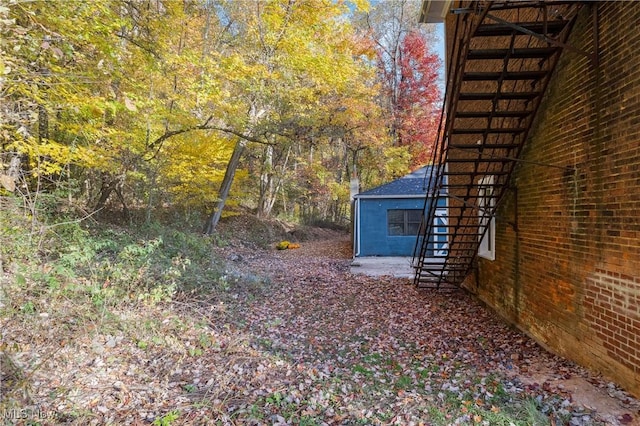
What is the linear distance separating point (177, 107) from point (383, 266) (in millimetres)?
8590

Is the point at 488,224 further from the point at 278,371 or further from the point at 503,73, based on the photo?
the point at 278,371

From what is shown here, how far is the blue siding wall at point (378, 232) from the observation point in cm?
1535

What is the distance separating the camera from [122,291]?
568 centimetres

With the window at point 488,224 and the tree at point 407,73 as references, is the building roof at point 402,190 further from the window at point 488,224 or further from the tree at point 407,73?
the tree at point 407,73

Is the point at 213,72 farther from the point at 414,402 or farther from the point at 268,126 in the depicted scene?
the point at 414,402

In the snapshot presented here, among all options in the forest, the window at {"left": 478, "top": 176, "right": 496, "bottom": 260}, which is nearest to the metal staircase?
the window at {"left": 478, "top": 176, "right": 496, "bottom": 260}

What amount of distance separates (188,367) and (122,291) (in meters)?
2.02

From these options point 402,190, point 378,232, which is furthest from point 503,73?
point 378,232

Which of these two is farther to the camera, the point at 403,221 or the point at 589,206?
the point at 403,221

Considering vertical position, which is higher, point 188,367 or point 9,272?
point 9,272

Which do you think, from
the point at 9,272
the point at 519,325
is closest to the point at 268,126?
the point at 9,272

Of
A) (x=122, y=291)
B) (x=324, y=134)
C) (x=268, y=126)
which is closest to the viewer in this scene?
(x=122, y=291)

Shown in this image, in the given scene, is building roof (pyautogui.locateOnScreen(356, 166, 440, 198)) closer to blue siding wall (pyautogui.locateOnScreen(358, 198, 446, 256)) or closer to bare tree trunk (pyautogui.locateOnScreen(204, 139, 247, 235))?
blue siding wall (pyautogui.locateOnScreen(358, 198, 446, 256))

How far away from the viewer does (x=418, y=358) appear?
514 centimetres
